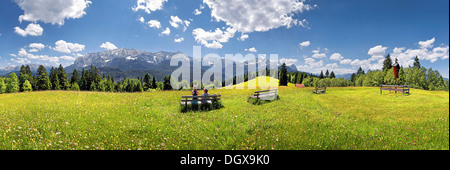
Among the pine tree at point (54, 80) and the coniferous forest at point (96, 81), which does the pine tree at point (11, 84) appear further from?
the pine tree at point (54, 80)

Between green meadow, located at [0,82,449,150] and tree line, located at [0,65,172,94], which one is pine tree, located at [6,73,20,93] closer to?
tree line, located at [0,65,172,94]

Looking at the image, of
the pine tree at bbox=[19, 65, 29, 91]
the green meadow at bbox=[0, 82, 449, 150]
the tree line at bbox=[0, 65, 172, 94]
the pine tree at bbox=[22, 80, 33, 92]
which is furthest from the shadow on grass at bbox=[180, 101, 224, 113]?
the pine tree at bbox=[19, 65, 29, 91]

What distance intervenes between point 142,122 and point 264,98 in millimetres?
11161

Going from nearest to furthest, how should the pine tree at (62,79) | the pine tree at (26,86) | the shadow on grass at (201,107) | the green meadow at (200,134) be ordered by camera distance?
the green meadow at (200,134), the shadow on grass at (201,107), the pine tree at (26,86), the pine tree at (62,79)

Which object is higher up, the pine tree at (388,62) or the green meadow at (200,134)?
the pine tree at (388,62)

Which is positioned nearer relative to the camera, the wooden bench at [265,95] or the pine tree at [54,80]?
the wooden bench at [265,95]

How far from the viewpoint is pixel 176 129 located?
7543 millimetres

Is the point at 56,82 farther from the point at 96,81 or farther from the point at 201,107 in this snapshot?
the point at 201,107

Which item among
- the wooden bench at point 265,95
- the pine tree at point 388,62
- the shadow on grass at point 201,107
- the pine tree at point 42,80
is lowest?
the shadow on grass at point 201,107

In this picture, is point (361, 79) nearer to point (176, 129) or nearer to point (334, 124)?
point (334, 124)

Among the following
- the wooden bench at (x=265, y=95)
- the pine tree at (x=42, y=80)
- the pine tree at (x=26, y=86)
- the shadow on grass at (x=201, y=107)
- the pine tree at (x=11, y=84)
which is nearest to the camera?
the shadow on grass at (x=201, y=107)

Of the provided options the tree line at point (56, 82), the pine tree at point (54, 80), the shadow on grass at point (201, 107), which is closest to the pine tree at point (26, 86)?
the tree line at point (56, 82)

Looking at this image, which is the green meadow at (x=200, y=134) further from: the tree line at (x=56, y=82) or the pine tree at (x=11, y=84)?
the tree line at (x=56, y=82)
